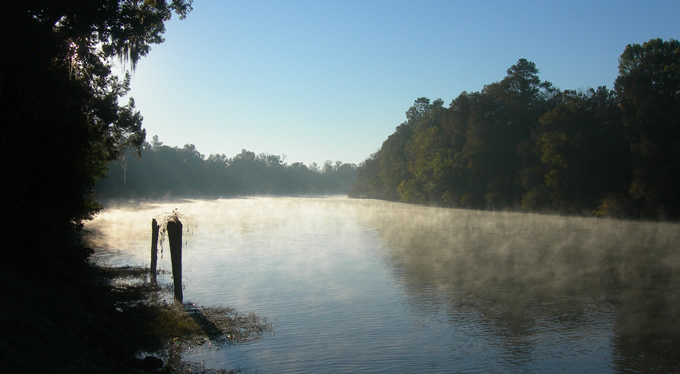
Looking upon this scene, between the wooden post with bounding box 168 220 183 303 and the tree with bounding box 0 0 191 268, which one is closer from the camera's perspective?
the tree with bounding box 0 0 191 268

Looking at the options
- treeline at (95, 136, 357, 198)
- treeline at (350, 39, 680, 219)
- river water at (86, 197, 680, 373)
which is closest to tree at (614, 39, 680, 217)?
treeline at (350, 39, 680, 219)

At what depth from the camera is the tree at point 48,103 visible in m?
11.6

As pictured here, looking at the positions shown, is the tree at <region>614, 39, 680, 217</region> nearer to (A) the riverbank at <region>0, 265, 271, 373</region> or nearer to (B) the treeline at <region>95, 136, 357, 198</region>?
(A) the riverbank at <region>0, 265, 271, 373</region>

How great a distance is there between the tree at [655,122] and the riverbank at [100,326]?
43.2 meters

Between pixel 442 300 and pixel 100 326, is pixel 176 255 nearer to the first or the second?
pixel 100 326

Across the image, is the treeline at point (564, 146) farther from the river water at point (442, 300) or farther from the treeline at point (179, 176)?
the treeline at point (179, 176)

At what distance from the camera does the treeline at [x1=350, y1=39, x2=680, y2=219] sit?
46.1 metres

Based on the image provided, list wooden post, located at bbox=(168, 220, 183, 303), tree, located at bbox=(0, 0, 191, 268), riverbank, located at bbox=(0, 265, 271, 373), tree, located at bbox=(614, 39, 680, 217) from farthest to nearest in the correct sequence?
1. tree, located at bbox=(614, 39, 680, 217)
2. wooden post, located at bbox=(168, 220, 183, 303)
3. tree, located at bbox=(0, 0, 191, 268)
4. riverbank, located at bbox=(0, 265, 271, 373)

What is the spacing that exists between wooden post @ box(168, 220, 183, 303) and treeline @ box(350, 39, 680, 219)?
4300 centimetres

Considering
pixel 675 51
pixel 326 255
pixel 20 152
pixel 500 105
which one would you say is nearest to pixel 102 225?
pixel 326 255

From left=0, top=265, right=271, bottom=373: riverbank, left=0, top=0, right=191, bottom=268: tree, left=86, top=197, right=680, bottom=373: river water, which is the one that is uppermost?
left=0, top=0, right=191, bottom=268: tree

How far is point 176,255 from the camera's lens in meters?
14.3

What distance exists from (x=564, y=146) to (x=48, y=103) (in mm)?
51883

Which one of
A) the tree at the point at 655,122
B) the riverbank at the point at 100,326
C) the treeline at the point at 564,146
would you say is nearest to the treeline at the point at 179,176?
the treeline at the point at 564,146
